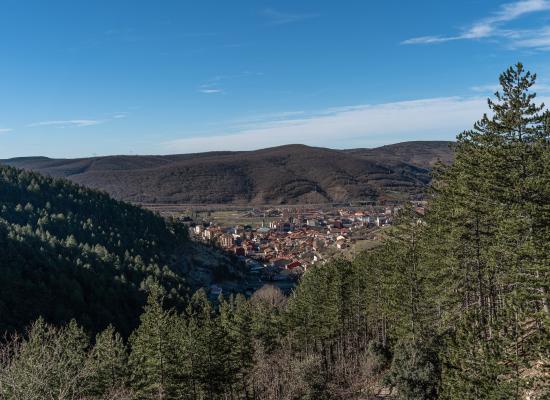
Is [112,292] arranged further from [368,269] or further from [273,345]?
[368,269]

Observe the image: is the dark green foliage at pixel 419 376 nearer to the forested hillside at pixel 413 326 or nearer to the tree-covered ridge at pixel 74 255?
the forested hillside at pixel 413 326

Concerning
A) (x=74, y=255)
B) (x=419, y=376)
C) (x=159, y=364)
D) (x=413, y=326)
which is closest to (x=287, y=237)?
(x=74, y=255)

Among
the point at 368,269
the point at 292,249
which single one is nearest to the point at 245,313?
the point at 368,269

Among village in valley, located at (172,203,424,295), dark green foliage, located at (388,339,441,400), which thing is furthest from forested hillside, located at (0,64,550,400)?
village in valley, located at (172,203,424,295)

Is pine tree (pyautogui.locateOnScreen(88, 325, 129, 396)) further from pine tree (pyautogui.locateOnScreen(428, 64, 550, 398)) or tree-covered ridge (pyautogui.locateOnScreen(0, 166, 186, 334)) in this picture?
tree-covered ridge (pyautogui.locateOnScreen(0, 166, 186, 334))

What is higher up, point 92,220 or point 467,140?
point 467,140

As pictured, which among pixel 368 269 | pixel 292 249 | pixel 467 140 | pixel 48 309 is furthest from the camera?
pixel 292 249

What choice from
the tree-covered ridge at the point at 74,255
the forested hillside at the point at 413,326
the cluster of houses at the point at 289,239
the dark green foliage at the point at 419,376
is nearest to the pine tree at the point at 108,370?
the forested hillside at the point at 413,326
